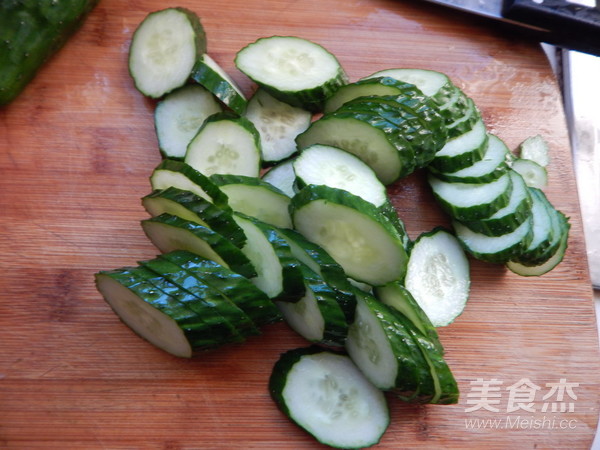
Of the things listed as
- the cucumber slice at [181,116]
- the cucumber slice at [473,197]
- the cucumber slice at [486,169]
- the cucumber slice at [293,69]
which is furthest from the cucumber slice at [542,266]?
the cucumber slice at [181,116]

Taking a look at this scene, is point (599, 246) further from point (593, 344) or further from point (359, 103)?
point (359, 103)

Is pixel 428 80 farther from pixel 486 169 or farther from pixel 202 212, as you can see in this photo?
pixel 202 212

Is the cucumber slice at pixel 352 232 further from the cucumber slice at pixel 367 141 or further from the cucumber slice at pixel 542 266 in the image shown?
the cucumber slice at pixel 542 266

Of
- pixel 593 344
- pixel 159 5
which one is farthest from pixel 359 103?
pixel 593 344

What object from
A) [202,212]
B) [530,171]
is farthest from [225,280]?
[530,171]

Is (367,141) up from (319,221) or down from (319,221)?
up

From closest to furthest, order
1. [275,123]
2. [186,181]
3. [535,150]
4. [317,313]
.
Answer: [317,313]
[186,181]
[275,123]
[535,150]
